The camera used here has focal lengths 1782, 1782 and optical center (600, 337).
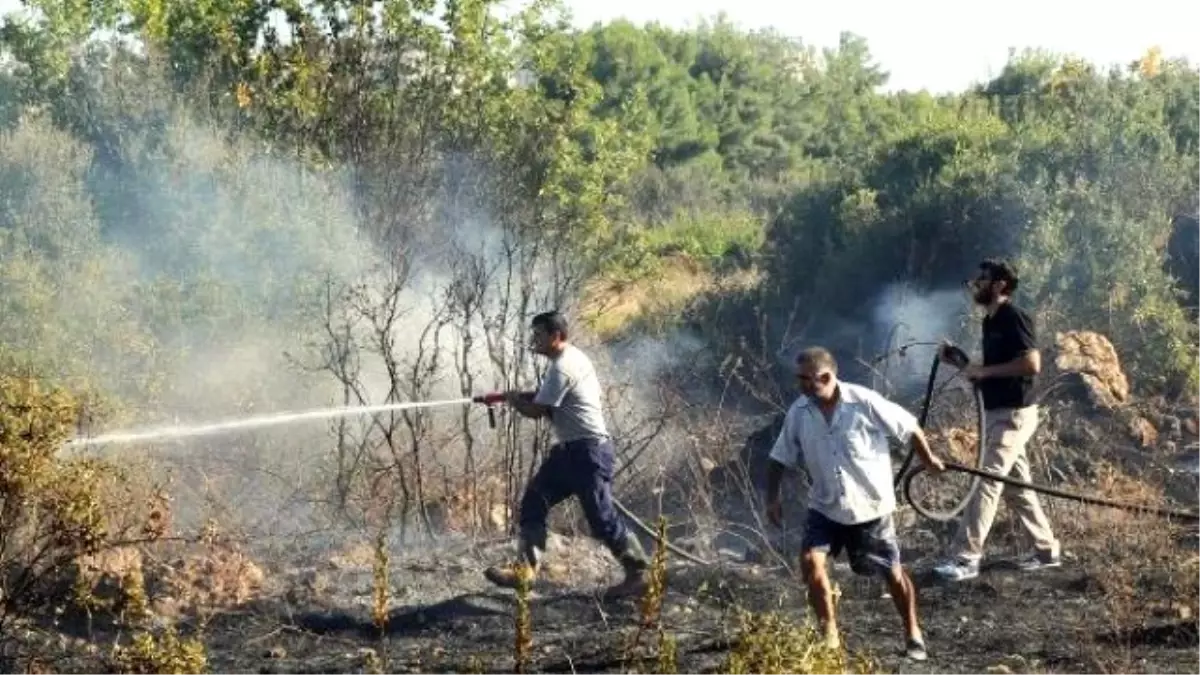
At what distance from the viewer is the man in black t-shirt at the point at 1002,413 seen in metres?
9.26

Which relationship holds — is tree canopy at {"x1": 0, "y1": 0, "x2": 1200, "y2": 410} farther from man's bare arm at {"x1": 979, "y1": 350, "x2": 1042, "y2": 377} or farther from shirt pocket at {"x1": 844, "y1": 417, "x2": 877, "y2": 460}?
shirt pocket at {"x1": 844, "y1": 417, "x2": 877, "y2": 460}

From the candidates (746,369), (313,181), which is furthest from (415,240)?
(746,369)

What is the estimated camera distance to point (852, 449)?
7488mm

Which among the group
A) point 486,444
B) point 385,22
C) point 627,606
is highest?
point 385,22

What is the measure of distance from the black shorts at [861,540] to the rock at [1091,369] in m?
7.51

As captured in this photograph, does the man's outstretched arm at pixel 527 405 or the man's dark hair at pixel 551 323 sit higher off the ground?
the man's dark hair at pixel 551 323

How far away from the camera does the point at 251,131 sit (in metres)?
20.5

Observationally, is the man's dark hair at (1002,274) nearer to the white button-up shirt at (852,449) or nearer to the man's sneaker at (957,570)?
the man's sneaker at (957,570)

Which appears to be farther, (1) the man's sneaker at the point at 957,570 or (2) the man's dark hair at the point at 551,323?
(1) the man's sneaker at the point at 957,570

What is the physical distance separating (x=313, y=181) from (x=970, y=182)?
7602mm

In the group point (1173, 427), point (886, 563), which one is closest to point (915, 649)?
point (886, 563)

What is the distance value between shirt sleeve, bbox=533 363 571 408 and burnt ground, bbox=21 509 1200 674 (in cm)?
110

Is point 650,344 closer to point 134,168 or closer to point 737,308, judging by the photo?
point 737,308

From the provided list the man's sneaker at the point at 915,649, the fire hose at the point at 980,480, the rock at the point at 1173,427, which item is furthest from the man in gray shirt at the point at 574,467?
the rock at the point at 1173,427
